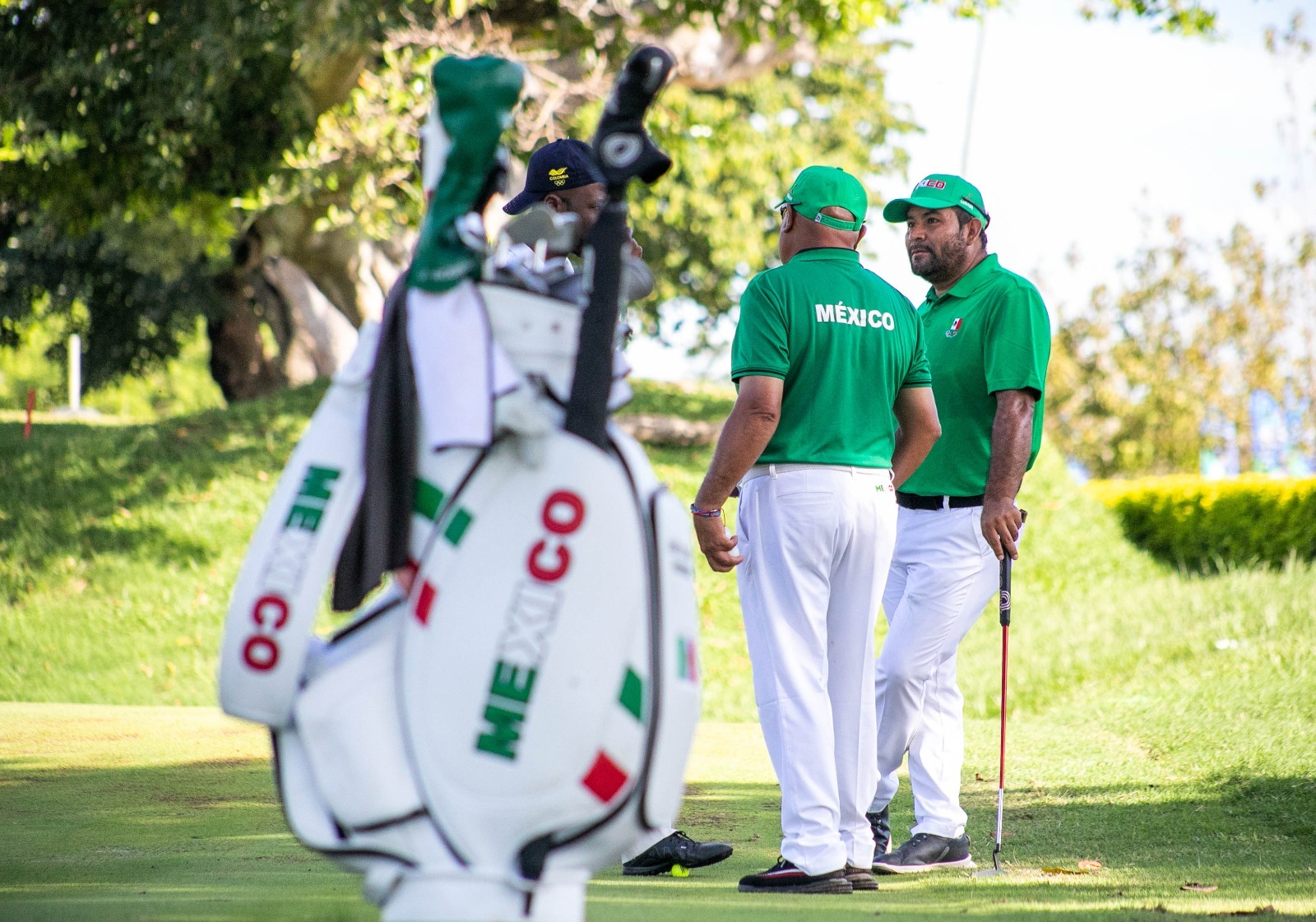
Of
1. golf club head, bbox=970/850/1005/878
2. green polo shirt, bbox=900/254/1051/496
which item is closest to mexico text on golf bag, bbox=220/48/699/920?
golf club head, bbox=970/850/1005/878

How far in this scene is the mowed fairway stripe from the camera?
385 cm

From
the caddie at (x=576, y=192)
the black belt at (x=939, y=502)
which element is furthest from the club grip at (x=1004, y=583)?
the caddie at (x=576, y=192)

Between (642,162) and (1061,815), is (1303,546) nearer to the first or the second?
(1061,815)

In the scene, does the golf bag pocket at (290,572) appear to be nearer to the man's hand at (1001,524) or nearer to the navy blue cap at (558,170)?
the navy blue cap at (558,170)

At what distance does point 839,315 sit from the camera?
4.48 meters

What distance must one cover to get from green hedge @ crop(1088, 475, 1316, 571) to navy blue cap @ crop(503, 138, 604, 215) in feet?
36.7

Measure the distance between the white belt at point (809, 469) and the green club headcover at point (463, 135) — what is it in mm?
1996

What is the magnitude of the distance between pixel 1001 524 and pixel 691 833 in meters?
1.65

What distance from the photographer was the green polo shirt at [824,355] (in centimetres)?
440

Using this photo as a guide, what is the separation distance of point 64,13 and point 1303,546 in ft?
41.0

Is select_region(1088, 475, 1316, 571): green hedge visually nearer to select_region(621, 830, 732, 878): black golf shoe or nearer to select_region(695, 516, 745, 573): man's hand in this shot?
select_region(621, 830, 732, 878): black golf shoe

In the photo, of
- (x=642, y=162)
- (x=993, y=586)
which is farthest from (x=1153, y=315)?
(x=642, y=162)

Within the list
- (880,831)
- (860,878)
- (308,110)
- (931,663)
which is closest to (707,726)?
(880,831)

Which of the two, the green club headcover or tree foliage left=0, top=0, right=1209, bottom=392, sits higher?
tree foliage left=0, top=0, right=1209, bottom=392
